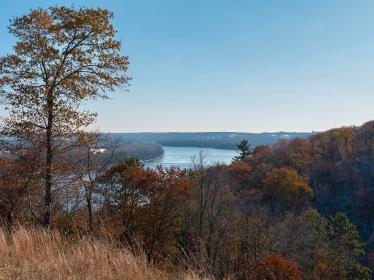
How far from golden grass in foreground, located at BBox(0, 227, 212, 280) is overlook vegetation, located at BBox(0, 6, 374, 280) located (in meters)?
0.02

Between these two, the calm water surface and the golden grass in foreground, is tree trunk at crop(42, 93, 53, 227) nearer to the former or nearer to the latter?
the golden grass in foreground

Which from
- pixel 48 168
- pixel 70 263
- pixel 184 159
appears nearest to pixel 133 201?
pixel 48 168

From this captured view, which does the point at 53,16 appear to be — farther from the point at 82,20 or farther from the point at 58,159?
the point at 58,159

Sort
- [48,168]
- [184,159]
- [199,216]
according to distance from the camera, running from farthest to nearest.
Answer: [184,159], [199,216], [48,168]

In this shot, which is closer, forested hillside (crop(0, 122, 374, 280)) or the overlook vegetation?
the overlook vegetation

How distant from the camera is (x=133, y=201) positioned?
3616 cm

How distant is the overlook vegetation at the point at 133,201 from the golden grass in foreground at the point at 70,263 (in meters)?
0.02

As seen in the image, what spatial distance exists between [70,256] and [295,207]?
5344 centimetres

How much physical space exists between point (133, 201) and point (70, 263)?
30994 mm

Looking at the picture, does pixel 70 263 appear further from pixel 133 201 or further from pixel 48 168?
pixel 133 201

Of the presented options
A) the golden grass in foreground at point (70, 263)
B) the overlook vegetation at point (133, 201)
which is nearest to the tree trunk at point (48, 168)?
the overlook vegetation at point (133, 201)

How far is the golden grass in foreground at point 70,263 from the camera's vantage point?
5023mm

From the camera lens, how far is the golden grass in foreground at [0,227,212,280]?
5023mm

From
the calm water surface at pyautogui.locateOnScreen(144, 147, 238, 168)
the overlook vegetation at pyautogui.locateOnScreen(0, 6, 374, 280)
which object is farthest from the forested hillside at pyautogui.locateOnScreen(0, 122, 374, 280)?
the calm water surface at pyautogui.locateOnScreen(144, 147, 238, 168)
